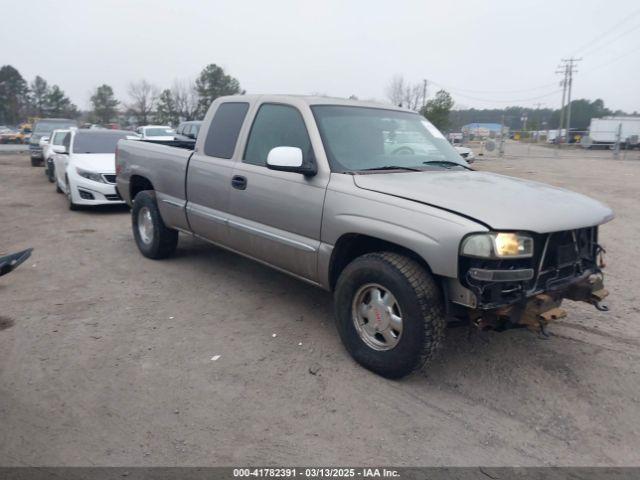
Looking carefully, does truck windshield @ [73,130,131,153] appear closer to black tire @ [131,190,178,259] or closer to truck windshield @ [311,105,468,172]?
black tire @ [131,190,178,259]

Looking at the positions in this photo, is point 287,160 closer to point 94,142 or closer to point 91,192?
point 91,192

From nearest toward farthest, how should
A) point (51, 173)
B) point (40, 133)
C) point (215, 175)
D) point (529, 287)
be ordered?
1. point (529, 287)
2. point (215, 175)
3. point (51, 173)
4. point (40, 133)

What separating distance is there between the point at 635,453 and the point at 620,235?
5997mm

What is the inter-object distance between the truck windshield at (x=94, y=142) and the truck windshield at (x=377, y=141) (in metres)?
7.41

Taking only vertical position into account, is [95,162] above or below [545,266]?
above

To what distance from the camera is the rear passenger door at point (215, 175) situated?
193 inches

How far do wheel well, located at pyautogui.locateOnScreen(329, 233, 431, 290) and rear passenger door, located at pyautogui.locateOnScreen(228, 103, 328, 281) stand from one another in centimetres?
16

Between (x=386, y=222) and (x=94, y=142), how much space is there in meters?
8.97

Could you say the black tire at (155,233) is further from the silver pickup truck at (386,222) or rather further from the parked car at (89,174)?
the parked car at (89,174)

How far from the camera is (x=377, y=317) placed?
3.56m

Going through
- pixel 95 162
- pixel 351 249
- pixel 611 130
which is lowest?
pixel 351 249

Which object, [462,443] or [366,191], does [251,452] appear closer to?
[462,443]

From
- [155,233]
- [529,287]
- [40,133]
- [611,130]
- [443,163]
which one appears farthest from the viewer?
[611,130]

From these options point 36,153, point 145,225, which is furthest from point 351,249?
point 36,153
